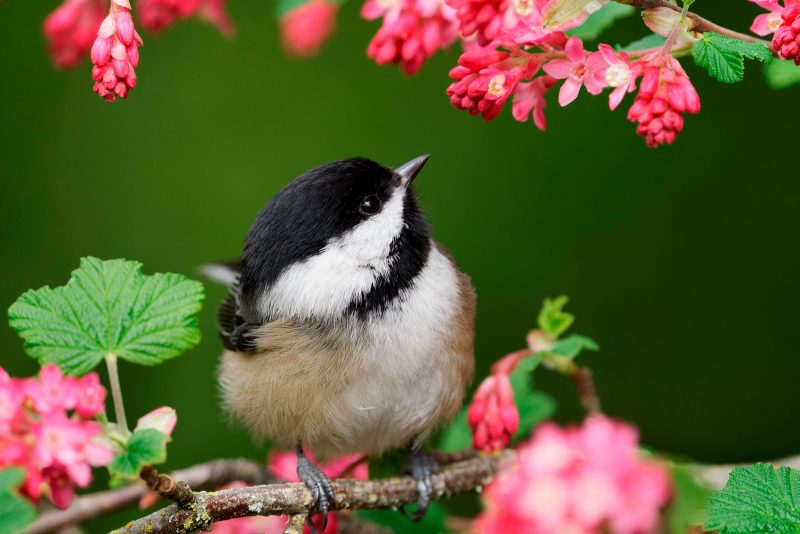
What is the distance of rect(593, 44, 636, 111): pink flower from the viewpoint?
1.10 meters

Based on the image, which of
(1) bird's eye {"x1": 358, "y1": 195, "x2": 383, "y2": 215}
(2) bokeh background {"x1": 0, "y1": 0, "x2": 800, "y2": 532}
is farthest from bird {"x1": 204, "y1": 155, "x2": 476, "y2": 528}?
(2) bokeh background {"x1": 0, "y1": 0, "x2": 800, "y2": 532}

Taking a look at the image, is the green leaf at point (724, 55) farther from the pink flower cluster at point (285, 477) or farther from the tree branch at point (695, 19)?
the pink flower cluster at point (285, 477)

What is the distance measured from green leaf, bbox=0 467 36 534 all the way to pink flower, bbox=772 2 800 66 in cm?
90

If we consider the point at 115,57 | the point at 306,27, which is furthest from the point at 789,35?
the point at 306,27

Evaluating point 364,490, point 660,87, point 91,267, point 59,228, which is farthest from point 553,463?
point 59,228

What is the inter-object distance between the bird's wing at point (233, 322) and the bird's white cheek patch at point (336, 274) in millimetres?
172

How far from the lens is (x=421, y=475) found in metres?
1.86

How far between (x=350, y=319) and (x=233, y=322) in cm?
44

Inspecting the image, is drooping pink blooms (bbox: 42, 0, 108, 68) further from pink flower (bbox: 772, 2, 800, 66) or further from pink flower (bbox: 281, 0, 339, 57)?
pink flower (bbox: 772, 2, 800, 66)

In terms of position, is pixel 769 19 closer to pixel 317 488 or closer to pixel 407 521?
pixel 317 488

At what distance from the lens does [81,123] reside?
10.00ft

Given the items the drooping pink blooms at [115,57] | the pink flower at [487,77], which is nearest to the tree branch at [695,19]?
the pink flower at [487,77]

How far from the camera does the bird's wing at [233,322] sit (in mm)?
1945

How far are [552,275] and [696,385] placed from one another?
1.71 ft
